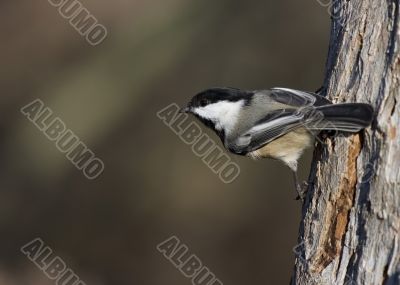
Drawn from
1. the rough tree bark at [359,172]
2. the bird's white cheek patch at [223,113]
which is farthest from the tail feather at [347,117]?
the bird's white cheek patch at [223,113]

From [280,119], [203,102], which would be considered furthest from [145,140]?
[280,119]

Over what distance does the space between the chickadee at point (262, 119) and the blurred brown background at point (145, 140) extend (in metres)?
2.41

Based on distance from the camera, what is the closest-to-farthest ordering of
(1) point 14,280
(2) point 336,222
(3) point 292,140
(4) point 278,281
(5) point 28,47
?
(2) point 336,222, (3) point 292,140, (1) point 14,280, (4) point 278,281, (5) point 28,47

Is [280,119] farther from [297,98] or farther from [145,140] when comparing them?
[145,140]

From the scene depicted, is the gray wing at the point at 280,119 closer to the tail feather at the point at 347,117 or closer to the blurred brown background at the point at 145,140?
the tail feather at the point at 347,117

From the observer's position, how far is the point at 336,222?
2.36m

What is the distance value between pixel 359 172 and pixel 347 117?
0.22 metres

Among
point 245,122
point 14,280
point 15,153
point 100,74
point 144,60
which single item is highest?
point 144,60

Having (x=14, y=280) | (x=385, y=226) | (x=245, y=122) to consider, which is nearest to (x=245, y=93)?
(x=245, y=122)

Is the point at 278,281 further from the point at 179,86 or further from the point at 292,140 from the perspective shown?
the point at 292,140

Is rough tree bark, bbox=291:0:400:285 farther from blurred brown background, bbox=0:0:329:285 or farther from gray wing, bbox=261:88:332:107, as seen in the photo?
blurred brown background, bbox=0:0:329:285

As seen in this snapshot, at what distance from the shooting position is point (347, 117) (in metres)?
2.21

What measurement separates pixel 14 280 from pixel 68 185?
1.85 meters

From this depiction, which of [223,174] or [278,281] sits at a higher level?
[223,174]
